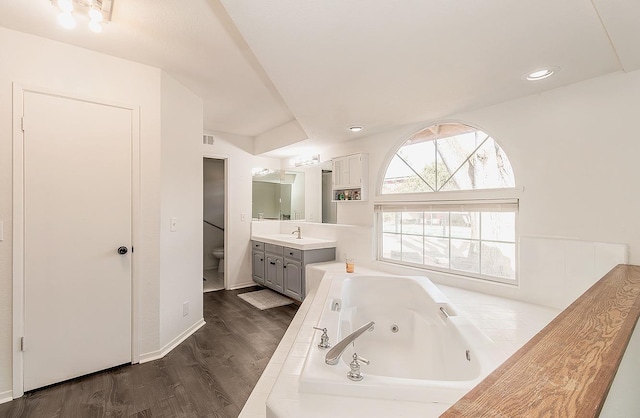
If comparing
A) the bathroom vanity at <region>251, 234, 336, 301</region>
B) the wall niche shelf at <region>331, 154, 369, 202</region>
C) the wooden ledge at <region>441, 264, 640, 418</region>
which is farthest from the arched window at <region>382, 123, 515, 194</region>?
the wooden ledge at <region>441, 264, 640, 418</region>

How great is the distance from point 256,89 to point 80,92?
1.37 meters

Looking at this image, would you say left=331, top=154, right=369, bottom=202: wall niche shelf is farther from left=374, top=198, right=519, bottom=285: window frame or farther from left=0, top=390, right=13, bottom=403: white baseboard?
left=0, top=390, right=13, bottom=403: white baseboard

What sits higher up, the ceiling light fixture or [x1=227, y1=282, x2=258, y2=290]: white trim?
the ceiling light fixture

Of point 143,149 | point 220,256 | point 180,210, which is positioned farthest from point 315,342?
point 220,256

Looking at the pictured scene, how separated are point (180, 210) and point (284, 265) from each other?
1666 millimetres

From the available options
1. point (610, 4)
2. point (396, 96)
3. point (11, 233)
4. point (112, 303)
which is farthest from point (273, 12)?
point (112, 303)

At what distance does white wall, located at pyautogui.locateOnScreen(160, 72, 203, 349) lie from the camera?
2541 mm

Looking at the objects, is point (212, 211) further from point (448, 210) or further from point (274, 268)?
point (448, 210)

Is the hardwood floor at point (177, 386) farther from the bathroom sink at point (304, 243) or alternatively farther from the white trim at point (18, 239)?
the bathroom sink at point (304, 243)

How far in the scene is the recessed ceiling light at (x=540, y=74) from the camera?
185cm

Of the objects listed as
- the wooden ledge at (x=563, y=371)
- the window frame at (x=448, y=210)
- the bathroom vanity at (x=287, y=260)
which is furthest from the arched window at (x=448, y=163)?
the wooden ledge at (x=563, y=371)

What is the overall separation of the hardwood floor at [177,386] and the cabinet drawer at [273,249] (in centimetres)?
131

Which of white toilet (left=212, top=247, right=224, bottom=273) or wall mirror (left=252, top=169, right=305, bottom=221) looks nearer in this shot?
wall mirror (left=252, top=169, right=305, bottom=221)

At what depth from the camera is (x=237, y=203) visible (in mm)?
4586
